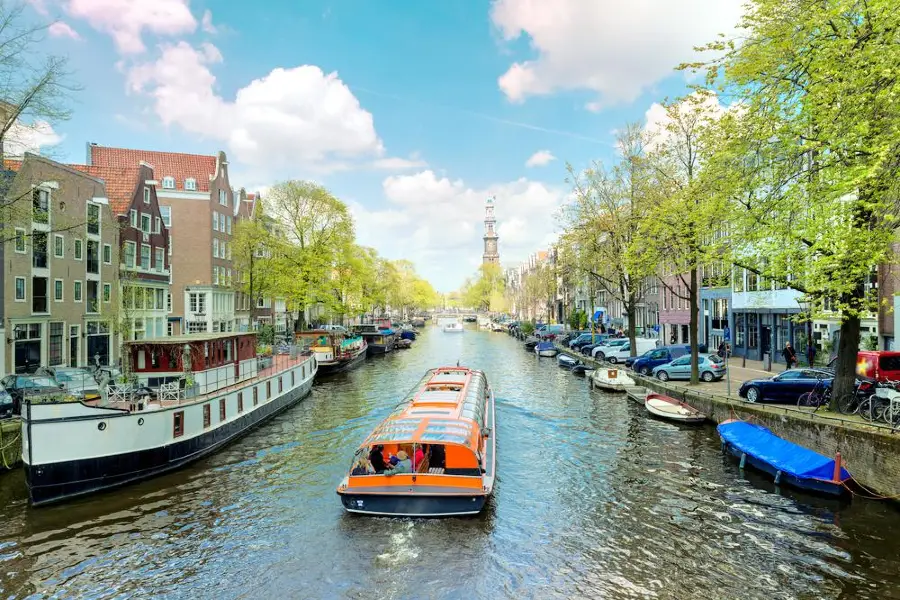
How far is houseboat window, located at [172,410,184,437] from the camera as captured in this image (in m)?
19.9

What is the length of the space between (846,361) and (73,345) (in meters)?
42.1

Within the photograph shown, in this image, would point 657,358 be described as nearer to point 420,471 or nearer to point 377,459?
point 420,471

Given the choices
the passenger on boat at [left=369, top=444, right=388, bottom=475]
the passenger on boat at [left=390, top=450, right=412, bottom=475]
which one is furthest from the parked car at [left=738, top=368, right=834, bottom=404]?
the passenger on boat at [left=369, top=444, right=388, bottom=475]

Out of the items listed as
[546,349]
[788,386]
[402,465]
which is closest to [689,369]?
[788,386]

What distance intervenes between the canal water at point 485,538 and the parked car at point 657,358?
1567cm

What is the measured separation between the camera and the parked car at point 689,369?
1241 inches

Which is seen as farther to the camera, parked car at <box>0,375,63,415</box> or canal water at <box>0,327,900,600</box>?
parked car at <box>0,375,63,415</box>

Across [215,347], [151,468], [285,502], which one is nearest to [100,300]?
[215,347]

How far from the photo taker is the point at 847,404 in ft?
60.8

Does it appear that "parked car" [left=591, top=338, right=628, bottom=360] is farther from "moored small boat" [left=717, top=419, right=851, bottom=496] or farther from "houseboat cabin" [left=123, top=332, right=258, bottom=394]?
"houseboat cabin" [left=123, top=332, right=258, bottom=394]

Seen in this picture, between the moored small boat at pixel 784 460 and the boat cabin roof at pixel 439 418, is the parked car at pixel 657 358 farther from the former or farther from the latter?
the boat cabin roof at pixel 439 418

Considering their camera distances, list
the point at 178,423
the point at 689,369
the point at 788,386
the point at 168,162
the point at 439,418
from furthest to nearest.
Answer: the point at 168,162 → the point at 689,369 → the point at 788,386 → the point at 178,423 → the point at 439,418

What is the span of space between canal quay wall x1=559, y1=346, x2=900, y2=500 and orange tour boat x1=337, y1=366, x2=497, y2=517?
10255 millimetres

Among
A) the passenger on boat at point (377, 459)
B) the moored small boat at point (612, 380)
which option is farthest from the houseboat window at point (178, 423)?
the moored small boat at point (612, 380)
